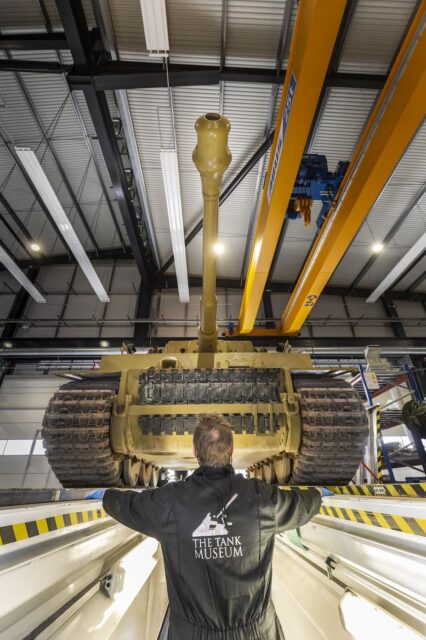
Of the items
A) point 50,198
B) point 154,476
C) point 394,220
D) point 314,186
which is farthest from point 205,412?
point 394,220

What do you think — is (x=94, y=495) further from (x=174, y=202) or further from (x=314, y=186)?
(x=314, y=186)

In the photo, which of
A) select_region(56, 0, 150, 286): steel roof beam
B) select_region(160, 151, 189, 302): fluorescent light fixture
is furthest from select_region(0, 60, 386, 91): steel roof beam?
select_region(160, 151, 189, 302): fluorescent light fixture

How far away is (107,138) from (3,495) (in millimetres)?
7137

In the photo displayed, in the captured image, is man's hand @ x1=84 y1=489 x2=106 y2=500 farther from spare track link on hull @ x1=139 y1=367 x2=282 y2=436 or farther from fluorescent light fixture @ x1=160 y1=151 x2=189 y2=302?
fluorescent light fixture @ x1=160 y1=151 x2=189 y2=302

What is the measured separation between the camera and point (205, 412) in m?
3.47

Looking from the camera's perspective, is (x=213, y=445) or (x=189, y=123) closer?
(x=213, y=445)

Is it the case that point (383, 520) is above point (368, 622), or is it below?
above

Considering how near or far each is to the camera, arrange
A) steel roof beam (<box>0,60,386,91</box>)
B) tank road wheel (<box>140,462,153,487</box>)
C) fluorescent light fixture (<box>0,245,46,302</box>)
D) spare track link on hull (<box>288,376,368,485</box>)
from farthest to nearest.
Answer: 1. fluorescent light fixture (<box>0,245,46,302</box>)
2. steel roof beam (<box>0,60,386,91</box>)
3. tank road wheel (<box>140,462,153,487</box>)
4. spare track link on hull (<box>288,376,368,485</box>)

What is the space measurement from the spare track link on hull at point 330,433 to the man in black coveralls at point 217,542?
176 centimetres

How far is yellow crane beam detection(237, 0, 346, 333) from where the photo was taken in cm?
342

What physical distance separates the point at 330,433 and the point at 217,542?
85.1 inches

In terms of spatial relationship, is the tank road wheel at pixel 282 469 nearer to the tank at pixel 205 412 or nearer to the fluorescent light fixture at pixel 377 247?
the tank at pixel 205 412

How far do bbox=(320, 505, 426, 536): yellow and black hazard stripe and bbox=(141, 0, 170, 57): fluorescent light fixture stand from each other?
5676 mm

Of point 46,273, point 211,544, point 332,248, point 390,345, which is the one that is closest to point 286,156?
Result: point 332,248
